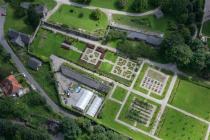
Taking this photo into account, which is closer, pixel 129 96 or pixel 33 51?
pixel 129 96

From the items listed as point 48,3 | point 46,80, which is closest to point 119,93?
point 46,80

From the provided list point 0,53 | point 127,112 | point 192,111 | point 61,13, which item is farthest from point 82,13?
point 192,111

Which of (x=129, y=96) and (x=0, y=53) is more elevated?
(x=0, y=53)

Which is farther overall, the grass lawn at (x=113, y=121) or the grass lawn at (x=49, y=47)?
the grass lawn at (x=49, y=47)

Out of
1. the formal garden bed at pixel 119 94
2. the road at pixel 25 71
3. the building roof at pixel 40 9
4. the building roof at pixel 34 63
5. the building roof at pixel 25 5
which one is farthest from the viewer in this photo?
the building roof at pixel 25 5

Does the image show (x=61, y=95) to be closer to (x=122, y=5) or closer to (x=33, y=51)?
(x=33, y=51)

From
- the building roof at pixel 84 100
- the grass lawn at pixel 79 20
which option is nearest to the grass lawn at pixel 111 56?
the grass lawn at pixel 79 20

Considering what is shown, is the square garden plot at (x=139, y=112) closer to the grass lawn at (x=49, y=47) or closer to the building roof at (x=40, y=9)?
the grass lawn at (x=49, y=47)
